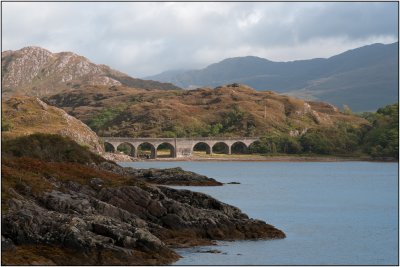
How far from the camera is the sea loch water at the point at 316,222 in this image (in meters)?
40.8

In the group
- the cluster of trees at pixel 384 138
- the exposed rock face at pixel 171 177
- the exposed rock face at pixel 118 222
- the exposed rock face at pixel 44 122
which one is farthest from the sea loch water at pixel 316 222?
the exposed rock face at pixel 44 122

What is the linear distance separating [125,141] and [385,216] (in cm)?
13853

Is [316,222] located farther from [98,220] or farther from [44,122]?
[44,122]

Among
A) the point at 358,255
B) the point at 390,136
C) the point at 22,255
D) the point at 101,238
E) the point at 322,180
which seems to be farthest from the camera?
the point at 390,136

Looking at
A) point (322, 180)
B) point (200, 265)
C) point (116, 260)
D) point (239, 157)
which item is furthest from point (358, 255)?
point (239, 157)

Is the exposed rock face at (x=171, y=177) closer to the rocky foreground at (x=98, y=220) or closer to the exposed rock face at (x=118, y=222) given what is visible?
the rocky foreground at (x=98, y=220)

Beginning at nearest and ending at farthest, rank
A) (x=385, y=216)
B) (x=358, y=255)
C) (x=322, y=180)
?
(x=358, y=255) → (x=385, y=216) → (x=322, y=180)

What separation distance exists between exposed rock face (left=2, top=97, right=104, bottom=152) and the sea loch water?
68.0m

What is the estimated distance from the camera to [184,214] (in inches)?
1758

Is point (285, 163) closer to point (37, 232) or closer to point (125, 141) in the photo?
point (125, 141)

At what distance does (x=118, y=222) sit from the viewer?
125 feet

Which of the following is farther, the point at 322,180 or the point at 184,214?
the point at 322,180

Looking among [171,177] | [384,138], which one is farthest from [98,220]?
[384,138]

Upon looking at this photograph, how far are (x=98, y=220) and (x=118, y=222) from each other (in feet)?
4.38
